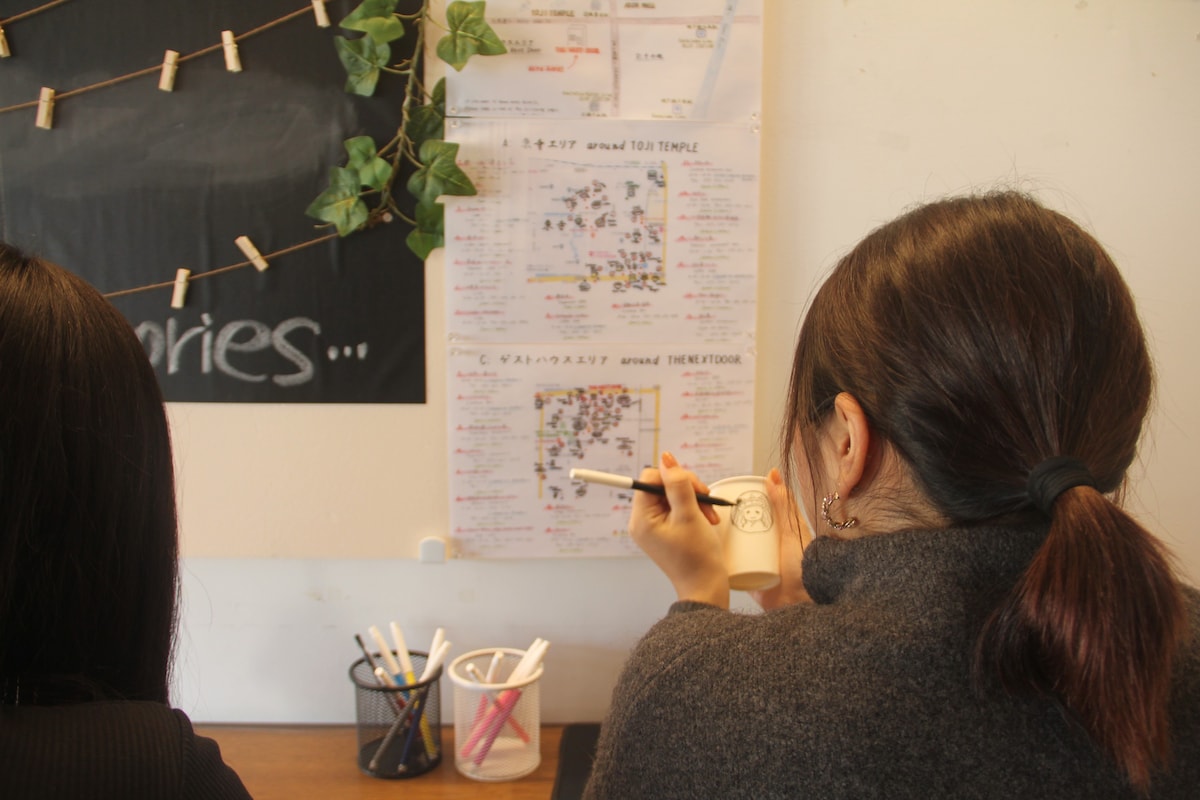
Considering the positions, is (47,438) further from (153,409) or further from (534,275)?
(534,275)

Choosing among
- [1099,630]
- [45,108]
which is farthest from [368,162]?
[1099,630]

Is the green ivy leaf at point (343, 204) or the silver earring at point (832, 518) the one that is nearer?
the silver earring at point (832, 518)

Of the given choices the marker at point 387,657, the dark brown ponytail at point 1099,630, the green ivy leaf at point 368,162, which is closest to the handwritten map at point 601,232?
the green ivy leaf at point 368,162

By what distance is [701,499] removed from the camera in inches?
41.6

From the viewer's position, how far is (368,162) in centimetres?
127

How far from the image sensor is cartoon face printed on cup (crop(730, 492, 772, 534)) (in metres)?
1.05

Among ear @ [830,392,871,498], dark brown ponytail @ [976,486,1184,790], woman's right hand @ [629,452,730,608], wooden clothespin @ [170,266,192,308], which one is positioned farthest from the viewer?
wooden clothespin @ [170,266,192,308]

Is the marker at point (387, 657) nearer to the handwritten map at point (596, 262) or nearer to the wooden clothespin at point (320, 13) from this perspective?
the handwritten map at point (596, 262)

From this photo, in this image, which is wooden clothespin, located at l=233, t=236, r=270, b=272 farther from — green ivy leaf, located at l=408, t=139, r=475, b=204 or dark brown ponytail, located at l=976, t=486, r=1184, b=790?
dark brown ponytail, located at l=976, t=486, r=1184, b=790

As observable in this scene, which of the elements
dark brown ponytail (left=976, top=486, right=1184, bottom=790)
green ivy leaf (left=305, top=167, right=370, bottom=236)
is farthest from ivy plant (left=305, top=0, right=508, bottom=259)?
dark brown ponytail (left=976, top=486, right=1184, bottom=790)

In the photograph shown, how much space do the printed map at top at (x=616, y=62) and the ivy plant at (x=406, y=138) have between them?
42mm

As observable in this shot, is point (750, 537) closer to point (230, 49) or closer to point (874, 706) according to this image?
point (874, 706)

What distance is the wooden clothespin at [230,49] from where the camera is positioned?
1274 millimetres

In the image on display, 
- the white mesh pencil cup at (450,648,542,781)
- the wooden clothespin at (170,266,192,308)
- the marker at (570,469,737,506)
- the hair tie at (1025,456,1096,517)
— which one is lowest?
the white mesh pencil cup at (450,648,542,781)
